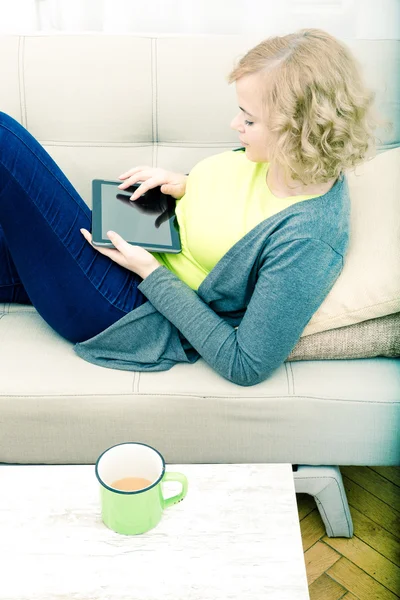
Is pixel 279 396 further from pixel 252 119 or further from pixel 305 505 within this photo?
pixel 252 119

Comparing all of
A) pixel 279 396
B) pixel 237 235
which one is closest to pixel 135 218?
pixel 237 235

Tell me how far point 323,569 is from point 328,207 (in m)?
0.71

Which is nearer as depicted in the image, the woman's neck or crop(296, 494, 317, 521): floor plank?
the woman's neck

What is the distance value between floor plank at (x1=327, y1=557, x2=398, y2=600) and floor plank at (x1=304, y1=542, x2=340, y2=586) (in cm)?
1

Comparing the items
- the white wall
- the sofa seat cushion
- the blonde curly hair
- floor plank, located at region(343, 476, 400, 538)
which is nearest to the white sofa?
the sofa seat cushion

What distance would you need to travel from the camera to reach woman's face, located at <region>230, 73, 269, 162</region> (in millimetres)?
1079

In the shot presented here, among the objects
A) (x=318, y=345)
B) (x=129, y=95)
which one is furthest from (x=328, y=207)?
(x=129, y=95)

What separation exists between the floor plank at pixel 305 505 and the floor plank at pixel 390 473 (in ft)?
0.65

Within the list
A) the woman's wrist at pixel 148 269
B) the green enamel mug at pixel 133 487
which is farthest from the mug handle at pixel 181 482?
the woman's wrist at pixel 148 269

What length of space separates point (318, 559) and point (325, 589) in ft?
0.22

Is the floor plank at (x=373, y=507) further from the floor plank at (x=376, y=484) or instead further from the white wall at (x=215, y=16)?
the white wall at (x=215, y=16)

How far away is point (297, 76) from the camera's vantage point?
40.4 inches

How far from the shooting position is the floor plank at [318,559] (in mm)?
1242

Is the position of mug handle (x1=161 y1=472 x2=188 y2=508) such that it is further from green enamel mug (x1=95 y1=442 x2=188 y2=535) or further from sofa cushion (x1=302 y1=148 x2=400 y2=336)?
sofa cushion (x1=302 y1=148 x2=400 y2=336)
